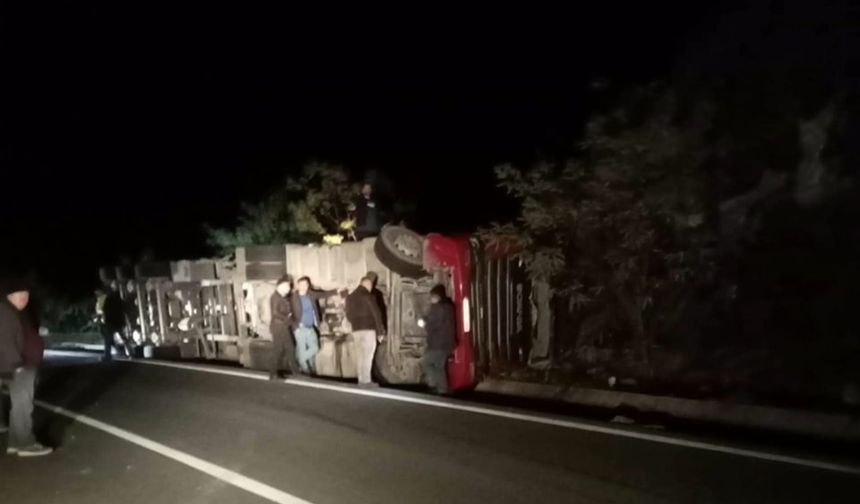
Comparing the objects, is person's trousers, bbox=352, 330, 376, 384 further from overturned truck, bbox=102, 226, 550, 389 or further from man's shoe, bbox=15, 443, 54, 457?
man's shoe, bbox=15, 443, 54, 457

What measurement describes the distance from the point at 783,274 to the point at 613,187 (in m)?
2.53

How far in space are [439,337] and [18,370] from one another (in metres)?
5.56

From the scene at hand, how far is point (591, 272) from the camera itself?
620 inches

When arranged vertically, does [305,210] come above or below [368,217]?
above

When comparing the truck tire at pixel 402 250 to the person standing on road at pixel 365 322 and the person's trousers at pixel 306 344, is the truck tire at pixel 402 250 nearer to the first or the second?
the person standing on road at pixel 365 322

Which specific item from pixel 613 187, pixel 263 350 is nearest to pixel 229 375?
pixel 263 350

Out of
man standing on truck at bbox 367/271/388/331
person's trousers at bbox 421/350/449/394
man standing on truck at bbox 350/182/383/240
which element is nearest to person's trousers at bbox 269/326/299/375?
man standing on truck at bbox 367/271/388/331

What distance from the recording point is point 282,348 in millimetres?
17641

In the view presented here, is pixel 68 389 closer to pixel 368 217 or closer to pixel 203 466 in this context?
pixel 368 217

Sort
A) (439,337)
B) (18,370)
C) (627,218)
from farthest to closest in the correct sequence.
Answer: (627,218) → (439,337) → (18,370)

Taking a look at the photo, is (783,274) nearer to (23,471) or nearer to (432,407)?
(432,407)

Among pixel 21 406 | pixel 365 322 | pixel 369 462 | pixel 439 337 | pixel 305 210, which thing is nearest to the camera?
pixel 369 462

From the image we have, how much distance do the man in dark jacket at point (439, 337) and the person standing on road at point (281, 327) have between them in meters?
3.26

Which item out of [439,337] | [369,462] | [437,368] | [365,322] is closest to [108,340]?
[365,322]
